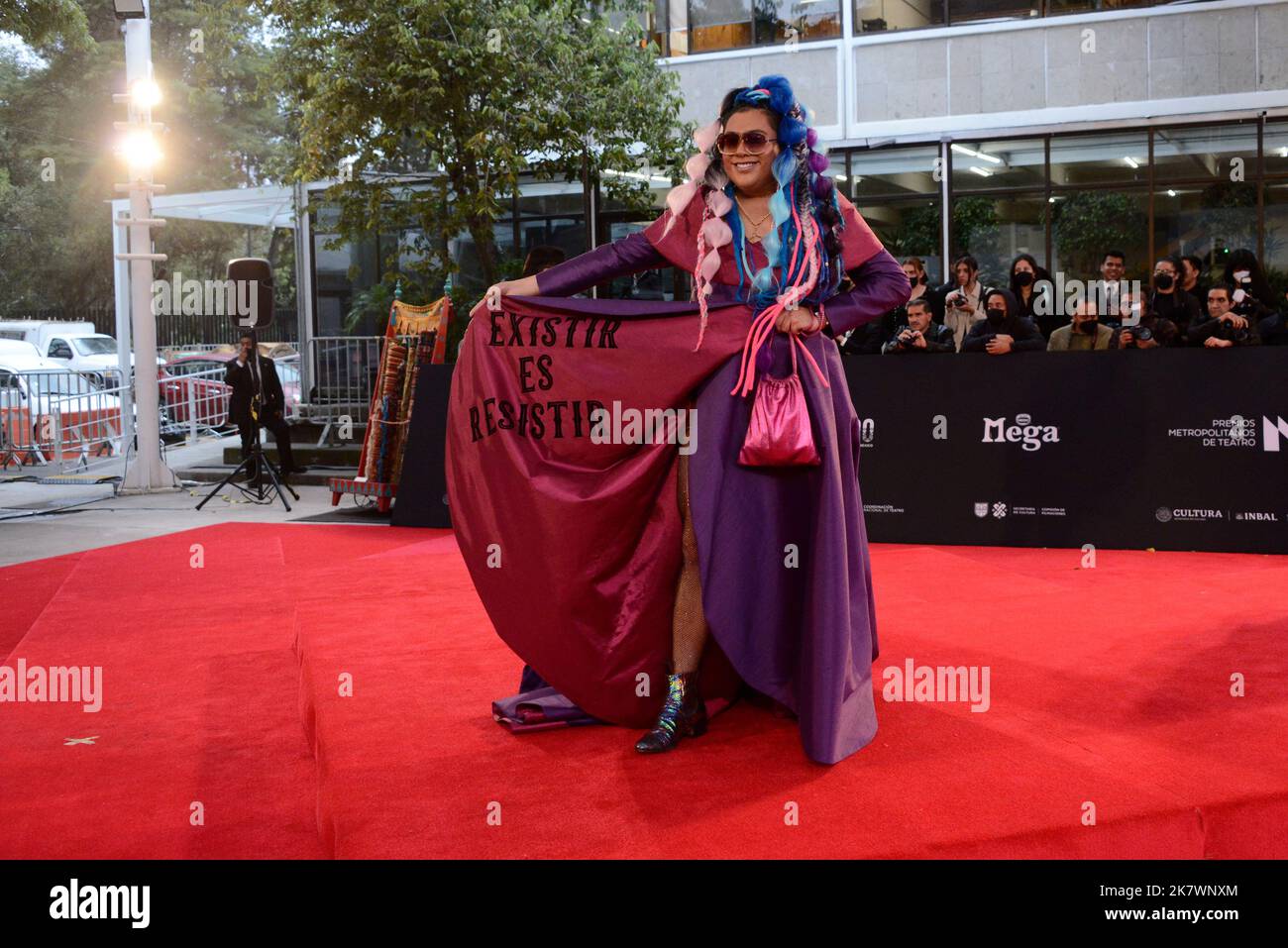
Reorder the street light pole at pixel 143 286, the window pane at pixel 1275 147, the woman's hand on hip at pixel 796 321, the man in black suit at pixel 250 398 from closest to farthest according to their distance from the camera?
the woman's hand on hip at pixel 796 321, the street light pole at pixel 143 286, the man in black suit at pixel 250 398, the window pane at pixel 1275 147

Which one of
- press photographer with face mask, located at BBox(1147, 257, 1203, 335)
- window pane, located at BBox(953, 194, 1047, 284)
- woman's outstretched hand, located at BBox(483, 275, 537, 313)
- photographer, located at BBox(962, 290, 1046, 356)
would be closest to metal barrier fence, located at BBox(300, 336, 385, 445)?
window pane, located at BBox(953, 194, 1047, 284)

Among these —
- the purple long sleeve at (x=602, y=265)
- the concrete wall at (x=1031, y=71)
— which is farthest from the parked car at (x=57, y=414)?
the purple long sleeve at (x=602, y=265)

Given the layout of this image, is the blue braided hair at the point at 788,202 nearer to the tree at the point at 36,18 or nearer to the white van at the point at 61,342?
the tree at the point at 36,18

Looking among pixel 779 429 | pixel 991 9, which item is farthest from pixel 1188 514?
pixel 991 9

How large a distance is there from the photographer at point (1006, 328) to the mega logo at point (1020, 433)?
0.71 metres

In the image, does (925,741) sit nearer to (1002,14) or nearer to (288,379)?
(1002,14)

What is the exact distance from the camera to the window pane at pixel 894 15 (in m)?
18.1

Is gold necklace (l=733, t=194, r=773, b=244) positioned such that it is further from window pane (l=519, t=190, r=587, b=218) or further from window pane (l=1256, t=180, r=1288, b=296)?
window pane (l=519, t=190, r=587, b=218)

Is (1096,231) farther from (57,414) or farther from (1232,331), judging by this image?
(57,414)

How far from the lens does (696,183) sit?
4156mm

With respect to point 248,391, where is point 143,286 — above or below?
above

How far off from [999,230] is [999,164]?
973 mm

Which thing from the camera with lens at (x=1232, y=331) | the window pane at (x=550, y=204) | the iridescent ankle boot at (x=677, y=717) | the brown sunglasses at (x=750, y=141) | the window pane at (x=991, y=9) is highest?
the window pane at (x=991, y=9)

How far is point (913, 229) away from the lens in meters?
17.7
